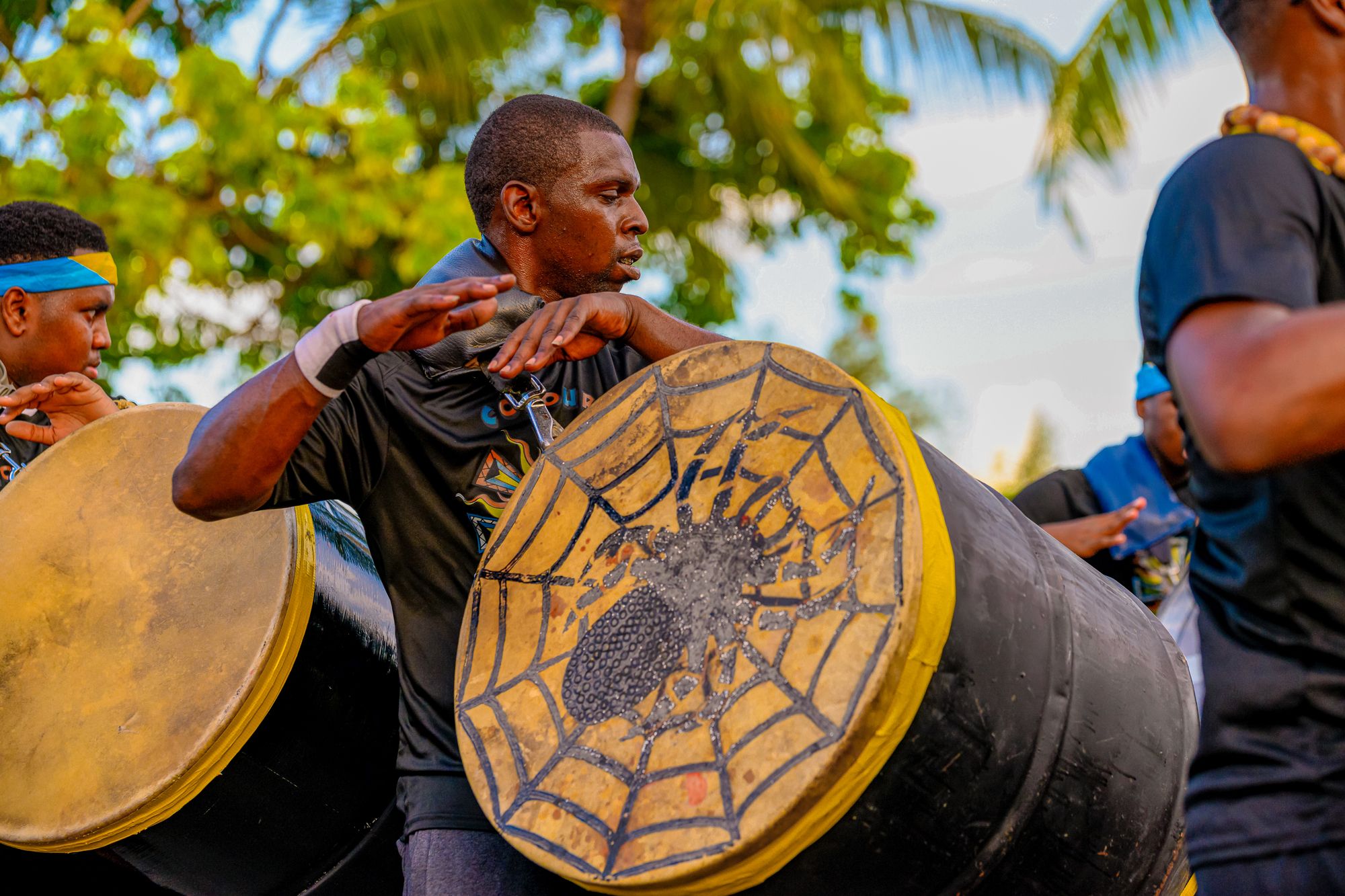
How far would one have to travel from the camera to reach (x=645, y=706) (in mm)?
1836

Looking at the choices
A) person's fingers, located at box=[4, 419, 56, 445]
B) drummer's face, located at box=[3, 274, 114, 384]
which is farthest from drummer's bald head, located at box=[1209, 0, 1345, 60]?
drummer's face, located at box=[3, 274, 114, 384]

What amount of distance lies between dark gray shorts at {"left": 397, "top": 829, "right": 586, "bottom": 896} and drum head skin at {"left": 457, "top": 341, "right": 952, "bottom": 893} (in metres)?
0.24

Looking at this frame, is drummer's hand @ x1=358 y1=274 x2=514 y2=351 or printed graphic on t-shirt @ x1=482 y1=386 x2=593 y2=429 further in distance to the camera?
printed graphic on t-shirt @ x1=482 y1=386 x2=593 y2=429

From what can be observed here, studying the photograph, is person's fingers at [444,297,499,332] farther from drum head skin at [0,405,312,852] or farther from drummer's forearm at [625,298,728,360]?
drum head skin at [0,405,312,852]

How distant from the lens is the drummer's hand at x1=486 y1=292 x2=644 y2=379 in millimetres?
2146

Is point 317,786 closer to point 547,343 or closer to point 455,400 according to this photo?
point 455,400

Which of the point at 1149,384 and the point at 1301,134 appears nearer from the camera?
the point at 1301,134

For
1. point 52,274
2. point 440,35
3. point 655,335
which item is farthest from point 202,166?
point 655,335

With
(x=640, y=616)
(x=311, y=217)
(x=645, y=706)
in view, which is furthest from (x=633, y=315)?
(x=311, y=217)

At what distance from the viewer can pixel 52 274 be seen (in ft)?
11.3

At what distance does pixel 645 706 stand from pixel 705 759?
15 cm

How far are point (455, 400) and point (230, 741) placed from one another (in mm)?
776

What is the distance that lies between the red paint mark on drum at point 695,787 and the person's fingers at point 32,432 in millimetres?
1946

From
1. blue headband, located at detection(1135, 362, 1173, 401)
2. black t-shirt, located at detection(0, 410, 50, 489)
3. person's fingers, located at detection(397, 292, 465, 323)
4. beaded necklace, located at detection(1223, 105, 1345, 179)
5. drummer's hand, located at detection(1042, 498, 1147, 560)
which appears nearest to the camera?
beaded necklace, located at detection(1223, 105, 1345, 179)
